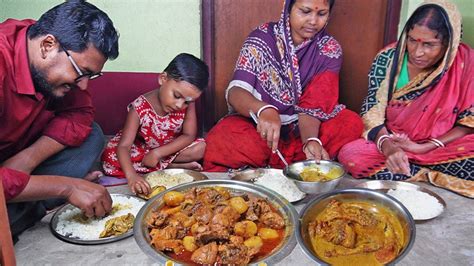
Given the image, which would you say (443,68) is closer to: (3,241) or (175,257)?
(175,257)

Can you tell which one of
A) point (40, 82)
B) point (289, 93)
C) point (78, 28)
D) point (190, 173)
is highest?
point (78, 28)

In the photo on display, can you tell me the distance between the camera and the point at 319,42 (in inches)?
144

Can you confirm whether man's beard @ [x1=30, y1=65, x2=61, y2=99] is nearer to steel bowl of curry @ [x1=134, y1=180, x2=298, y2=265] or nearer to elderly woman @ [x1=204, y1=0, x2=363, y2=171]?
steel bowl of curry @ [x1=134, y1=180, x2=298, y2=265]

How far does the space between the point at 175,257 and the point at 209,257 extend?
0.15 meters

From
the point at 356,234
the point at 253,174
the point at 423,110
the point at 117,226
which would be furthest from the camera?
the point at 423,110

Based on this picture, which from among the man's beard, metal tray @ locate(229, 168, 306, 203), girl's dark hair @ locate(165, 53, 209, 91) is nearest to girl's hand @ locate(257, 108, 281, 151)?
metal tray @ locate(229, 168, 306, 203)

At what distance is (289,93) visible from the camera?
363cm

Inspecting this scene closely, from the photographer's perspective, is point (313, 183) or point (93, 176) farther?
point (93, 176)

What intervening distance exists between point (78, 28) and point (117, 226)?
1.03 m

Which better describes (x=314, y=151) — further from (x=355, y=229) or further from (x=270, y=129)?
(x=355, y=229)

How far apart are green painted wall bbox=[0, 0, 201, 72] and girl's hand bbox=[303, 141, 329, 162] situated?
167 cm

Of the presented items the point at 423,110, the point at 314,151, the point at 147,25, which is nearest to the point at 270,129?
the point at 314,151

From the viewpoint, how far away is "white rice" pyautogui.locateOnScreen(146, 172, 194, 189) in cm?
291

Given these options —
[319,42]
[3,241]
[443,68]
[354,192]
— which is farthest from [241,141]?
[3,241]
